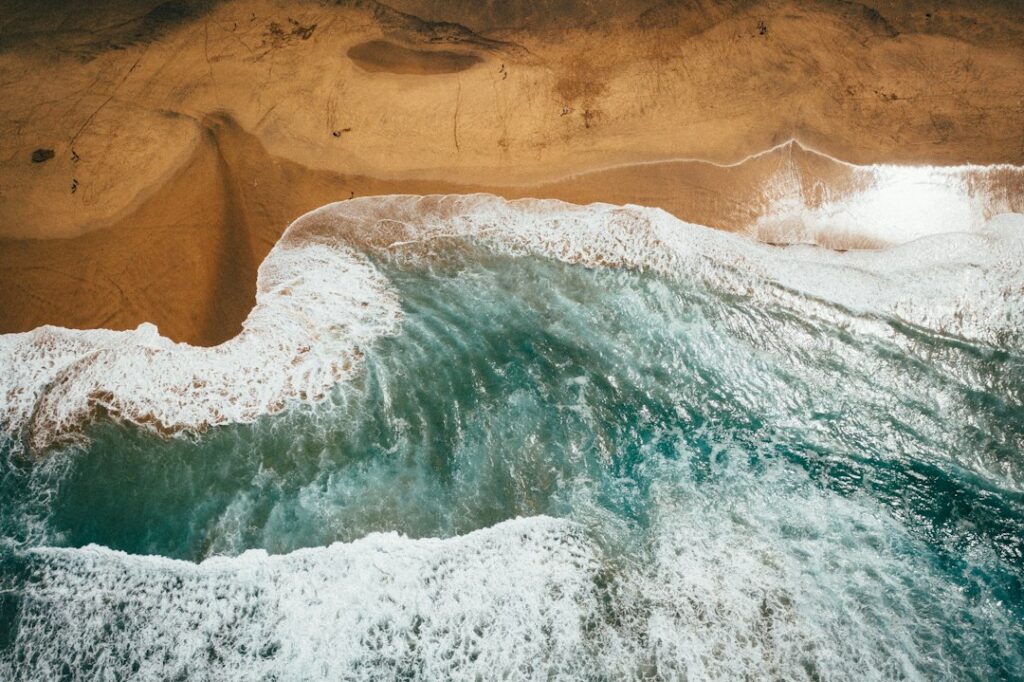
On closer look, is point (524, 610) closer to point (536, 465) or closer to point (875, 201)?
point (536, 465)

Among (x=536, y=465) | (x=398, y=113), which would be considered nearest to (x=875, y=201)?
(x=536, y=465)

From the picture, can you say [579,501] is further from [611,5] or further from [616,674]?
[611,5]

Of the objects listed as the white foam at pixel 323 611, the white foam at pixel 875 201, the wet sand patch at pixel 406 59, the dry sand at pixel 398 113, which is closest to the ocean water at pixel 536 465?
the white foam at pixel 323 611

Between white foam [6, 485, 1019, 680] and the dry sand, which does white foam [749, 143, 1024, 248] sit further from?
white foam [6, 485, 1019, 680]

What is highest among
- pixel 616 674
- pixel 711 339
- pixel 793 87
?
pixel 793 87

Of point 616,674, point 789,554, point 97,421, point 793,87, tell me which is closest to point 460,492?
point 616,674

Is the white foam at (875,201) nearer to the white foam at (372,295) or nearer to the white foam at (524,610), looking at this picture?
the white foam at (372,295)
